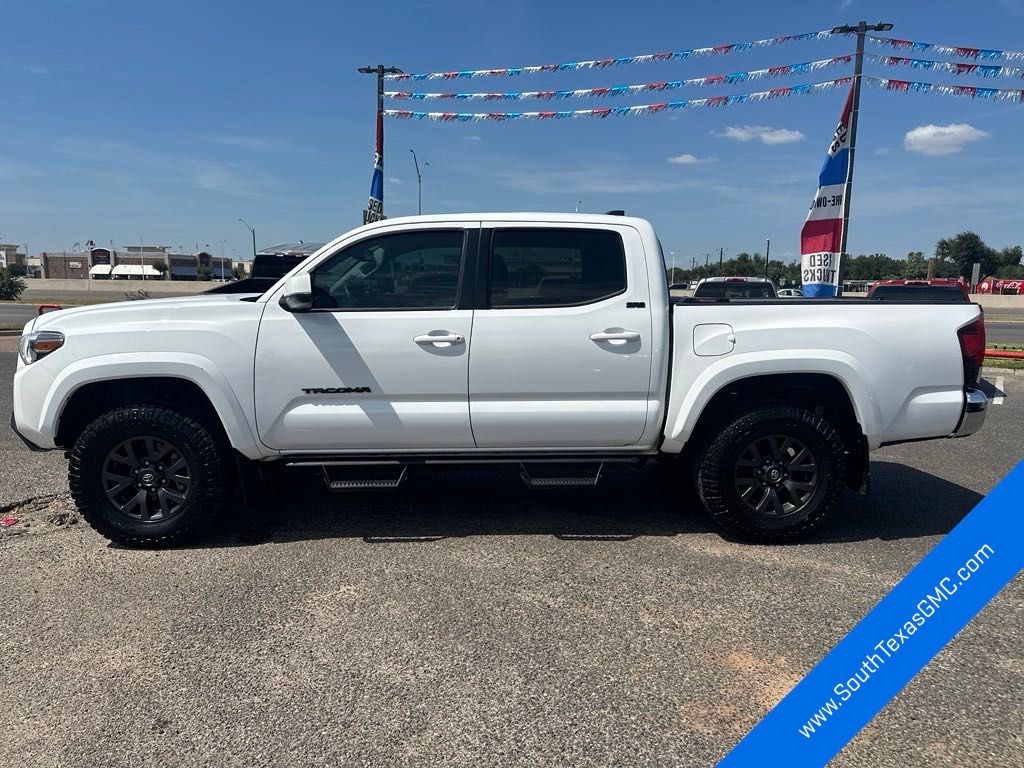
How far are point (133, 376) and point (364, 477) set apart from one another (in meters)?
1.45

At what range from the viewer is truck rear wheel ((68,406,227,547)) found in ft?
13.3

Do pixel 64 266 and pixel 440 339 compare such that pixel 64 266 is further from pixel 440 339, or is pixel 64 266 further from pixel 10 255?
pixel 440 339

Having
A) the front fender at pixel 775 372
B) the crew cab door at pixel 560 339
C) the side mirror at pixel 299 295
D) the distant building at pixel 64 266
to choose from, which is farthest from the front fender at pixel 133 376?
the distant building at pixel 64 266

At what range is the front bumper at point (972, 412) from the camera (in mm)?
4184

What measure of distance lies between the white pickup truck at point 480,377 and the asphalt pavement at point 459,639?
451mm

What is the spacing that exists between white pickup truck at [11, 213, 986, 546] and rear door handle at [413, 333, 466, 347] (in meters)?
0.02

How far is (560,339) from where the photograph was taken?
4.08m

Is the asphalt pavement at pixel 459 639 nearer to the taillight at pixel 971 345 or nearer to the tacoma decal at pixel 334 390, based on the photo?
the tacoma decal at pixel 334 390

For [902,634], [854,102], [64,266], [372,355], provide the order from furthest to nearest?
[64,266] → [854,102] → [372,355] → [902,634]

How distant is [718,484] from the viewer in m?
4.20

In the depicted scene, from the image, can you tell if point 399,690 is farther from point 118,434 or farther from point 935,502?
point 935,502

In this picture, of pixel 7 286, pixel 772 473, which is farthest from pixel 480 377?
pixel 7 286

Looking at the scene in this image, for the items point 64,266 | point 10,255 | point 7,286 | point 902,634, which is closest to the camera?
point 902,634

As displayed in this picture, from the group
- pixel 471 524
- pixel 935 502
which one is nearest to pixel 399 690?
pixel 471 524
